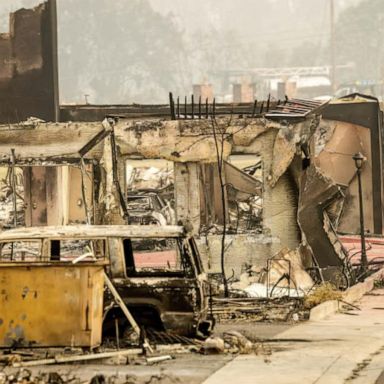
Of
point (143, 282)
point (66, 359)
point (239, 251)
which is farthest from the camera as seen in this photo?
point (239, 251)

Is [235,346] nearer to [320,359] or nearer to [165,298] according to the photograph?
[165,298]

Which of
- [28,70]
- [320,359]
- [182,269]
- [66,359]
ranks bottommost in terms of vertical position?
[320,359]

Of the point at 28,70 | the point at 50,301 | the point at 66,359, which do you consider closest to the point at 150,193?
the point at 28,70

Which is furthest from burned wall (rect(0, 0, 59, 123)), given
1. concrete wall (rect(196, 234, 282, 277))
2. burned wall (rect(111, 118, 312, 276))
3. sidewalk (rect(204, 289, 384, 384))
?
sidewalk (rect(204, 289, 384, 384))

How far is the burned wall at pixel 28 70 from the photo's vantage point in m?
42.6

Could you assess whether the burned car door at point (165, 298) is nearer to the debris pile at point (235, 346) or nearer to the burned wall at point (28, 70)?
the debris pile at point (235, 346)

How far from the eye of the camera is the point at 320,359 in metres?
16.1

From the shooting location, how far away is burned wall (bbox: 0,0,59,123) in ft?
140

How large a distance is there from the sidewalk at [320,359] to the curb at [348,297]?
0.59m

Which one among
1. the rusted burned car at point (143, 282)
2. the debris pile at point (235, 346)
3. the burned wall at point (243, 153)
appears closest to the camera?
the debris pile at point (235, 346)

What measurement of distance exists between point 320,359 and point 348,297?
31.9 ft

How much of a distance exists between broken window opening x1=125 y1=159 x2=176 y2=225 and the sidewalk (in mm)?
17583

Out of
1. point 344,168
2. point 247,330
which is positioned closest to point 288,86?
point 344,168

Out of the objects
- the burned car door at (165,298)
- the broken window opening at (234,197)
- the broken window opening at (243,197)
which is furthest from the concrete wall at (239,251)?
the burned car door at (165,298)
